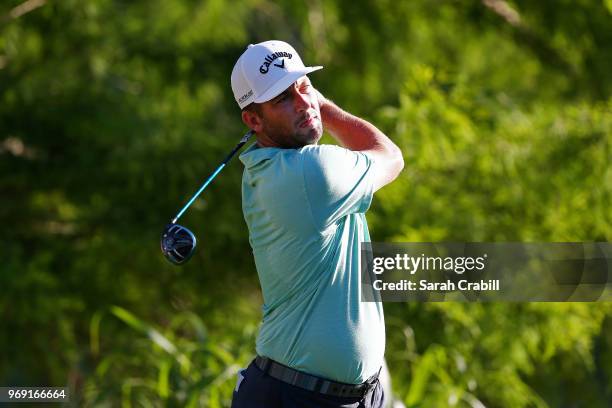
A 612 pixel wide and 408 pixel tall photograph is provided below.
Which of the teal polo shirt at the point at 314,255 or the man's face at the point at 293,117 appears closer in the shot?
the teal polo shirt at the point at 314,255

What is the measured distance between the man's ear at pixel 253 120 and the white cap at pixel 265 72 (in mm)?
37

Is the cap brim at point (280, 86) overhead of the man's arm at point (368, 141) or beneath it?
overhead

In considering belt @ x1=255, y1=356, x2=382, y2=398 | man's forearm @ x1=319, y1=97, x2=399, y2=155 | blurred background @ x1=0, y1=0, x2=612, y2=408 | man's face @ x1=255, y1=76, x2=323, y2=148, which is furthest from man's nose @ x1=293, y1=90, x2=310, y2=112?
blurred background @ x1=0, y1=0, x2=612, y2=408

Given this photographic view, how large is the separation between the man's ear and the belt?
0.66 meters

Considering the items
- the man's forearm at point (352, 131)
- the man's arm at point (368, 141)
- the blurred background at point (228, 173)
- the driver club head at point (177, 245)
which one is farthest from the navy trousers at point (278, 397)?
the blurred background at point (228, 173)

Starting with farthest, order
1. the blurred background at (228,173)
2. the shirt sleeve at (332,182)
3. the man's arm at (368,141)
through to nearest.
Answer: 1. the blurred background at (228,173)
2. the man's arm at (368,141)
3. the shirt sleeve at (332,182)

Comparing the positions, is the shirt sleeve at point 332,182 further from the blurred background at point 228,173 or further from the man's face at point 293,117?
the blurred background at point 228,173

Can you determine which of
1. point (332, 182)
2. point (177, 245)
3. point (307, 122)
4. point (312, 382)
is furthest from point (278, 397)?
point (307, 122)

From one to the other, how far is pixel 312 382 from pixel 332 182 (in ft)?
1.81

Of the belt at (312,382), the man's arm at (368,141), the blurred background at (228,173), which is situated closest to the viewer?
the belt at (312,382)

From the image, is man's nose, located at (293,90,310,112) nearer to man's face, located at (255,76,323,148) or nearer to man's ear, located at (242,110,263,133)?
man's face, located at (255,76,323,148)

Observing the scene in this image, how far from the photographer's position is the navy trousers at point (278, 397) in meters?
3.04

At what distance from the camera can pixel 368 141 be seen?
3281mm

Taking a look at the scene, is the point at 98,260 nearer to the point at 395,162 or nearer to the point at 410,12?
the point at 410,12
